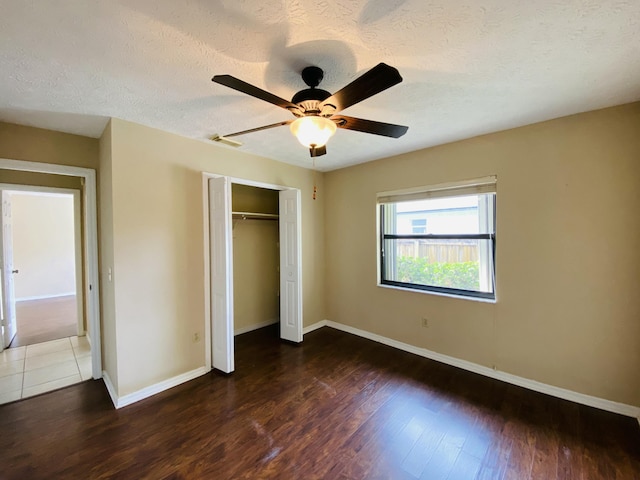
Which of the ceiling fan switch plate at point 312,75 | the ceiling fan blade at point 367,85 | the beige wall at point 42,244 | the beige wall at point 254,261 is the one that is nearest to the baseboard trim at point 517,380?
the beige wall at point 254,261

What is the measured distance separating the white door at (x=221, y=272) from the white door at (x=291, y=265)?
1.01 meters

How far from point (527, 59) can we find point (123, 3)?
2153mm

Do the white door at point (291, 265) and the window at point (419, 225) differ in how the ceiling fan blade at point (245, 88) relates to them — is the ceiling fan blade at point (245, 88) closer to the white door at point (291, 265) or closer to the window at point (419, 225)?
the white door at point (291, 265)

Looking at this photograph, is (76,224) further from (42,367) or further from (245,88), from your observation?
(245,88)

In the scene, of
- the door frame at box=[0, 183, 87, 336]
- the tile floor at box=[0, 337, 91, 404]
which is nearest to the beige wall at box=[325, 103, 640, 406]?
the tile floor at box=[0, 337, 91, 404]

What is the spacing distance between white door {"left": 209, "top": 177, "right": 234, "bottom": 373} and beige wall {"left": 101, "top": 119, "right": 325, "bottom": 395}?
0.13m

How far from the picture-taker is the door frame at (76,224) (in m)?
3.21

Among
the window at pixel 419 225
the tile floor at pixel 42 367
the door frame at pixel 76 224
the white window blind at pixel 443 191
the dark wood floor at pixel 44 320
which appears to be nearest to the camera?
the tile floor at pixel 42 367

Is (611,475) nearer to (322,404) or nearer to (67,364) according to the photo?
(322,404)


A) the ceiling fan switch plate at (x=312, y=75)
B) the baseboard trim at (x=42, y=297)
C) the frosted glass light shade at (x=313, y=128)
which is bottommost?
the baseboard trim at (x=42, y=297)

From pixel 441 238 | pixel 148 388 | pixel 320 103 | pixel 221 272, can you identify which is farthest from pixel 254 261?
pixel 320 103

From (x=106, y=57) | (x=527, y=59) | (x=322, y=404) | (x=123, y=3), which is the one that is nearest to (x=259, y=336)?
(x=322, y=404)

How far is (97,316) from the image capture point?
2.89 meters

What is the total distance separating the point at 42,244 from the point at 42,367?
540cm
